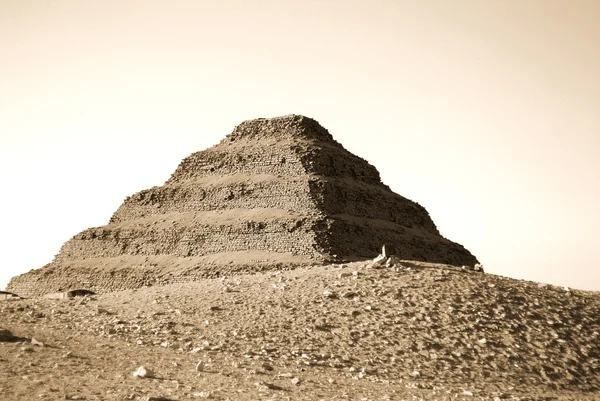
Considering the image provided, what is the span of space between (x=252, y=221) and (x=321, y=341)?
18461 millimetres

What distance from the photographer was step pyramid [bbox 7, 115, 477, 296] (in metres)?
27.3

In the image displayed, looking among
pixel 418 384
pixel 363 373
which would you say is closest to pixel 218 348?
pixel 363 373

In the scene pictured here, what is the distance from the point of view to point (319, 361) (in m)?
9.98

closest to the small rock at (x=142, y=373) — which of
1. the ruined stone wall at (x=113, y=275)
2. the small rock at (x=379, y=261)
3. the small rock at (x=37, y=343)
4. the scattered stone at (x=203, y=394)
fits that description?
the scattered stone at (x=203, y=394)

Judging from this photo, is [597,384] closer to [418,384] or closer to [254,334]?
[418,384]

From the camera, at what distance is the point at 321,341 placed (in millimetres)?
10906

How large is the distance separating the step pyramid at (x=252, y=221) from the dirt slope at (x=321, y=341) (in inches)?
421

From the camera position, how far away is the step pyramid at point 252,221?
2727cm

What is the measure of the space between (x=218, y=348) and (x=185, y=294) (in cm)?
479

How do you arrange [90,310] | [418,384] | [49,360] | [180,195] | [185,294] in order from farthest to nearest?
[180,195]
[185,294]
[90,310]
[418,384]
[49,360]

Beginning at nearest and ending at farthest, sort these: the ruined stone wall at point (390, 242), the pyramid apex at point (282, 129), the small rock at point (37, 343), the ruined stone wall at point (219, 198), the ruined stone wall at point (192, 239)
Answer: the small rock at point (37, 343) < the ruined stone wall at point (390, 242) < the ruined stone wall at point (192, 239) < the ruined stone wall at point (219, 198) < the pyramid apex at point (282, 129)

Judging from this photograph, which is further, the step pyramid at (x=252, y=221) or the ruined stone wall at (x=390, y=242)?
the step pyramid at (x=252, y=221)

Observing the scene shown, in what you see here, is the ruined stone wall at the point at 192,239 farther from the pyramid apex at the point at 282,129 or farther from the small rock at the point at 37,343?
the small rock at the point at 37,343

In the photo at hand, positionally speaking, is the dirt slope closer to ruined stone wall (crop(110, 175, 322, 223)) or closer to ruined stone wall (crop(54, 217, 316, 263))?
ruined stone wall (crop(54, 217, 316, 263))
